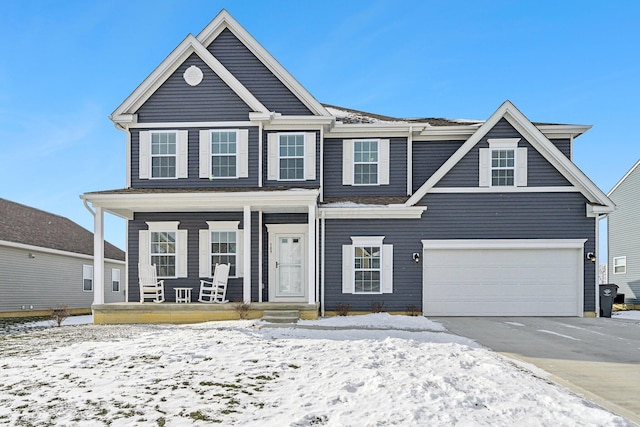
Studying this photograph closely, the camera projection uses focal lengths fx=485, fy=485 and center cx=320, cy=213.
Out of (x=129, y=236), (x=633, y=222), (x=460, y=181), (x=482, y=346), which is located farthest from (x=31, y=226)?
(x=633, y=222)

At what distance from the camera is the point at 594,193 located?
45.5 feet

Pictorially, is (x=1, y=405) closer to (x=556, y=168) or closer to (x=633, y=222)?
(x=556, y=168)

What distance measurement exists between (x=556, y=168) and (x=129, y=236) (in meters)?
12.8

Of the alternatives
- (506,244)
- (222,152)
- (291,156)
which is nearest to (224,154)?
(222,152)

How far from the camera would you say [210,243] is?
47.4ft

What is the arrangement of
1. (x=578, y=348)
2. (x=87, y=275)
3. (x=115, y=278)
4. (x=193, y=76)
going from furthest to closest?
(x=115, y=278), (x=87, y=275), (x=193, y=76), (x=578, y=348)

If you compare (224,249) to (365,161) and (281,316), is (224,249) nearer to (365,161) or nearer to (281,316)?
(281,316)

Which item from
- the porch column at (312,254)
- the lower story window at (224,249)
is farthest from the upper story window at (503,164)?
the lower story window at (224,249)

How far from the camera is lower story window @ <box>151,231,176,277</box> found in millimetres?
14504

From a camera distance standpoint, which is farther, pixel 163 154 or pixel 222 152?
pixel 163 154

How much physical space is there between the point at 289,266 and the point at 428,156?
570 centimetres

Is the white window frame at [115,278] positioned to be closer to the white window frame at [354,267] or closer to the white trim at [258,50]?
the white trim at [258,50]

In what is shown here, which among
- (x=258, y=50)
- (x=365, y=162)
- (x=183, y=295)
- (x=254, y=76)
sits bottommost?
(x=183, y=295)

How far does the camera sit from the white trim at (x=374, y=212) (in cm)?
1406
